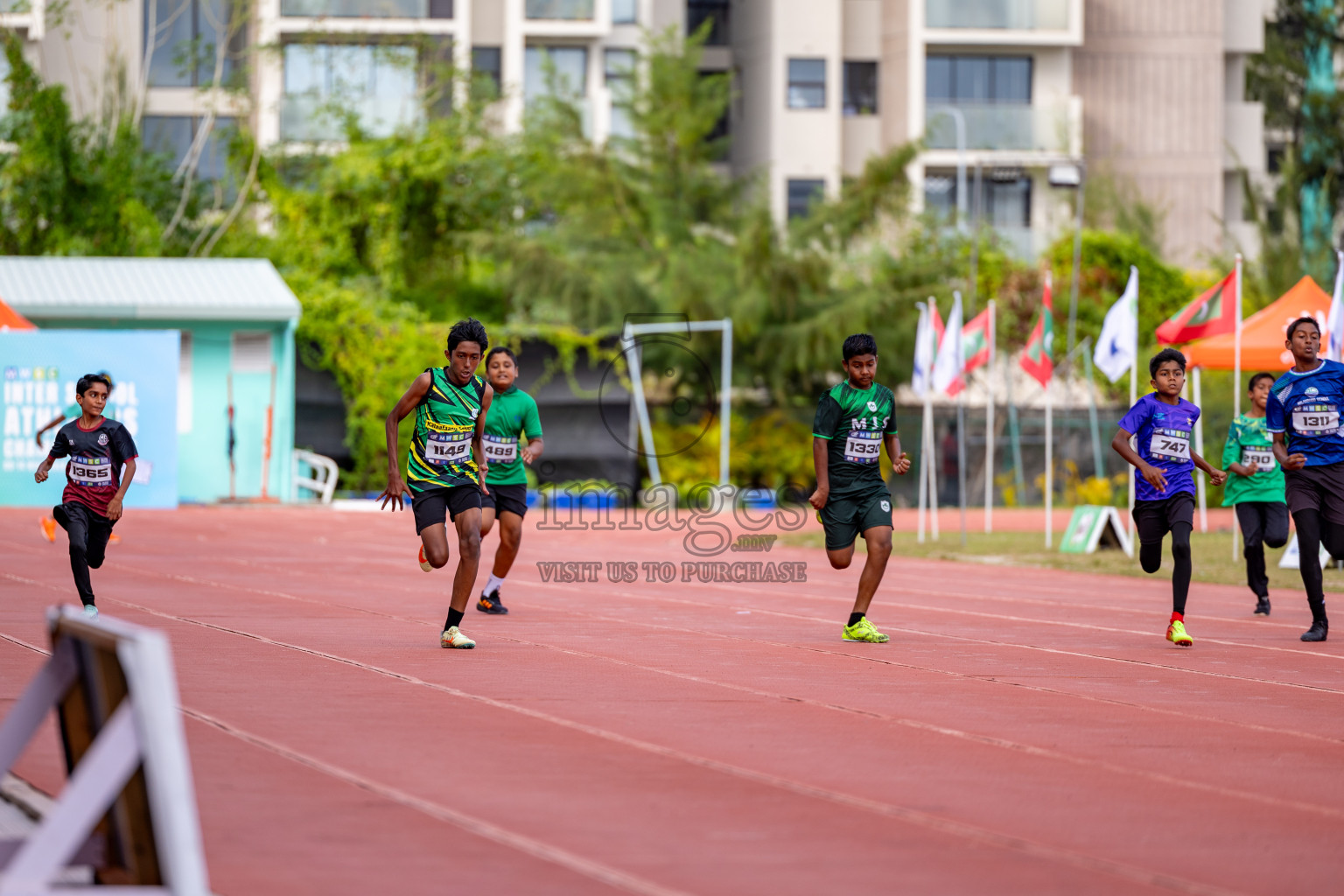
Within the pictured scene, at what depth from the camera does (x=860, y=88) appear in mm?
51438

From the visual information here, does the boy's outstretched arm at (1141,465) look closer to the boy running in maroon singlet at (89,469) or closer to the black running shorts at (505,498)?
the black running shorts at (505,498)

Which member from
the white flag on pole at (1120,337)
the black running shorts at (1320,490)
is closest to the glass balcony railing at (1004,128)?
the white flag on pole at (1120,337)

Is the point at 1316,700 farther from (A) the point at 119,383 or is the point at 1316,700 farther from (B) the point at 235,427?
(B) the point at 235,427

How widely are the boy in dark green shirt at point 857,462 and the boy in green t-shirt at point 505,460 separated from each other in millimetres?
2772

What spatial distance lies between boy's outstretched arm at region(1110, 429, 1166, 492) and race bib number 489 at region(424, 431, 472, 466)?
4204mm

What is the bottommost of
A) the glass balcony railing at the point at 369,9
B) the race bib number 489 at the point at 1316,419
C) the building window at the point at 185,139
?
the race bib number 489 at the point at 1316,419

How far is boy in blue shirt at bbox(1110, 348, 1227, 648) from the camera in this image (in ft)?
38.8

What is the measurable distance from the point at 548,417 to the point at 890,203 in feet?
30.3

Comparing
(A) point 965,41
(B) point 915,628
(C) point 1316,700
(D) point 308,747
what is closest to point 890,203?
(A) point 965,41

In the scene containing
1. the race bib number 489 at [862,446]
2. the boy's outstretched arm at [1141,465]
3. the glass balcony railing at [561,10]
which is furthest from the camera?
the glass balcony railing at [561,10]

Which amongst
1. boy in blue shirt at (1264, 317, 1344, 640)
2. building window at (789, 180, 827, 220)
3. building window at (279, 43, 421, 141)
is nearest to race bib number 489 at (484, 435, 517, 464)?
boy in blue shirt at (1264, 317, 1344, 640)

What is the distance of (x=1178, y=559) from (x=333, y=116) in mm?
35818

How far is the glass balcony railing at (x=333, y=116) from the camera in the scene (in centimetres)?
4450

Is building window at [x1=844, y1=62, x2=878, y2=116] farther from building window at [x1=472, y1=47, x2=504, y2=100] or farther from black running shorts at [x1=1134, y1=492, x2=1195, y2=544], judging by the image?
Answer: black running shorts at [x1=1134, y1=492, x2=1195, y2=544]
